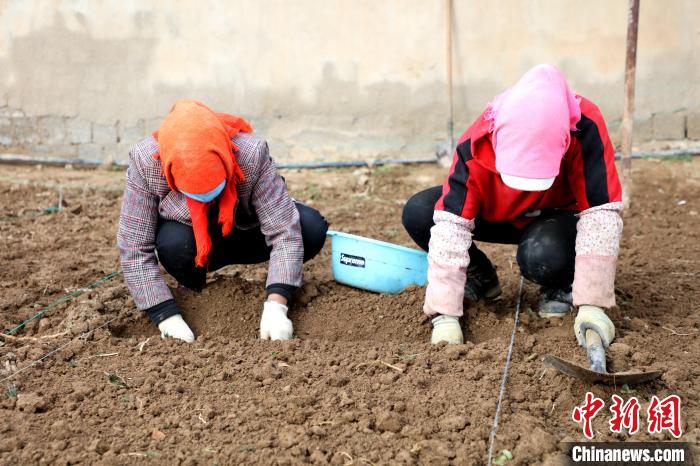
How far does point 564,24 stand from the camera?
5543 millimetres

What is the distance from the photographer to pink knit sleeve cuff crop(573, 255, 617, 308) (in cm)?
264

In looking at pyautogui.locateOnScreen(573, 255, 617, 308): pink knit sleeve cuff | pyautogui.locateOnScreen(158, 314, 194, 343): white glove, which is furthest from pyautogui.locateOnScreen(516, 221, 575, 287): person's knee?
pyautogui.locateOnScreen(158, 314, 194, 343): white glove

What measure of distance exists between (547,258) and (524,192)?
0.83 ft

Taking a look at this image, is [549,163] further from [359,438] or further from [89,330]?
[89,330]

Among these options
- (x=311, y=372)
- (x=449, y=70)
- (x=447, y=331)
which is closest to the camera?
(x=311, y=372)

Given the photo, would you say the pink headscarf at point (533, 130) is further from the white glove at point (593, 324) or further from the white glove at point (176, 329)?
the white glove at point (176, 329)

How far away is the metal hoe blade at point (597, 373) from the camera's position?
2250 millimetres

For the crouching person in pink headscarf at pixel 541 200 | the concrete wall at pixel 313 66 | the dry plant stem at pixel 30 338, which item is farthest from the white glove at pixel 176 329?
the concrete wall at pixel 313 66

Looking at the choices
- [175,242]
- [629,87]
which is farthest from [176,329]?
[629,87]

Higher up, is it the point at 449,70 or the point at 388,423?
the point at 449,70

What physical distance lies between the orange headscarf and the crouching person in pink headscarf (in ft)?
2.45

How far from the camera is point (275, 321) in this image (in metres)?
2.89

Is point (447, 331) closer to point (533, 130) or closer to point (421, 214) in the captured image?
point (421, 214)

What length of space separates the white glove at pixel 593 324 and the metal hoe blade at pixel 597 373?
157 mm
